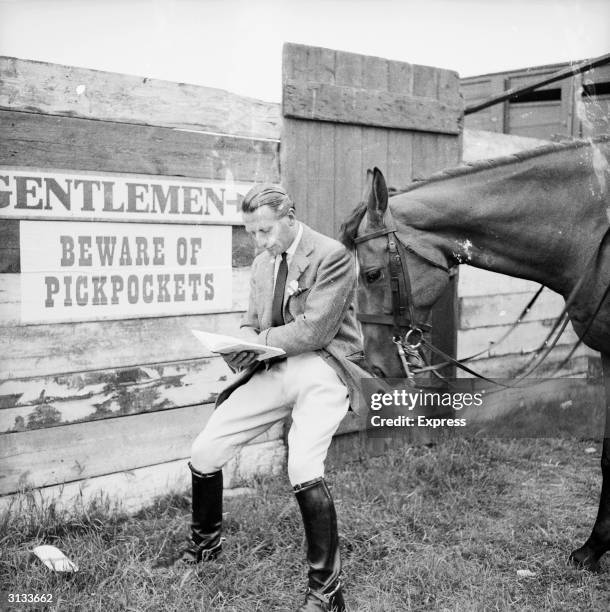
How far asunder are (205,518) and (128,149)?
209 cm

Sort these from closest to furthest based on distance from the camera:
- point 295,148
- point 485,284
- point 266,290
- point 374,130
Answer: point 266,290 < point 295,148 < point 374,130 < point 485,284

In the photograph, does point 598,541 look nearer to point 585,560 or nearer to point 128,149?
point 585,560

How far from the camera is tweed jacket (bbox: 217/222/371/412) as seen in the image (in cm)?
289

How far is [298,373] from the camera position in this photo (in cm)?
300

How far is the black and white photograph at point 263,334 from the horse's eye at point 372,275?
2 centimetres

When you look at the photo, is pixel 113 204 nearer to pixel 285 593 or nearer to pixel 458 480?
pixel 285 593

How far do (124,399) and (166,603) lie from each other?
1.34 meters

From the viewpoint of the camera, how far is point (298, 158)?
15.4 ft

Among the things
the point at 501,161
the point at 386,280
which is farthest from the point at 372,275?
the point at 501,161

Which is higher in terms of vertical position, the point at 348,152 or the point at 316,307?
the point at 348,152

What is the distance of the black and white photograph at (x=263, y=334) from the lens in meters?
3.08

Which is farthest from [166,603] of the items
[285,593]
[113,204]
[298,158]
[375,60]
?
[375,60]

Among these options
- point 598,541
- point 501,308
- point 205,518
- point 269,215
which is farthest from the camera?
point 501,308

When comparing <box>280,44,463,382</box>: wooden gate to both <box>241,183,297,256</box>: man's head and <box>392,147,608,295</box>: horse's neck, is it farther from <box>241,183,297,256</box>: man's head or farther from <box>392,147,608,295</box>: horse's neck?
<box>241,183,297,256</box>: man's head
